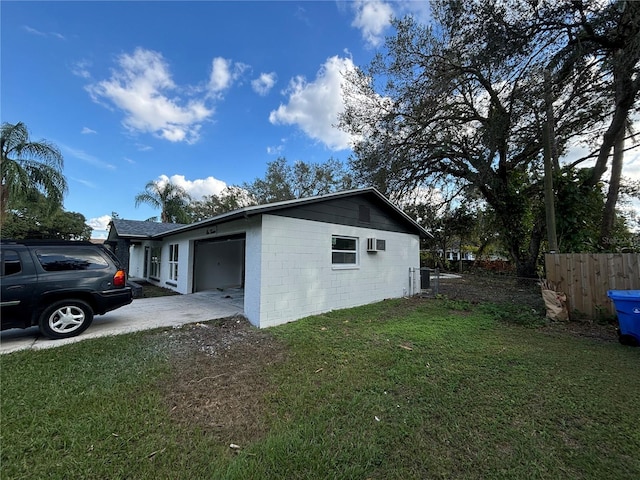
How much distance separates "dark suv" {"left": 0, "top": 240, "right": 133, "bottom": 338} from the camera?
445cm

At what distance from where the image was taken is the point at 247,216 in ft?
18.6

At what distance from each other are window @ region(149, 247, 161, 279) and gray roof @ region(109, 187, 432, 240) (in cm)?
99

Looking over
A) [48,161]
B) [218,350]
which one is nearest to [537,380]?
[218,350]

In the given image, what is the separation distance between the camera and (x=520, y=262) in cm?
1302

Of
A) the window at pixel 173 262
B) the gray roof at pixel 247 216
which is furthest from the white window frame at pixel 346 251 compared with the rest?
the window at pixel 173 262

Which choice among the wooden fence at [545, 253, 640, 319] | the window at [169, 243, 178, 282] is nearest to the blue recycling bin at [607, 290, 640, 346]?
the wooden fence at [545, 253, 640, 319]

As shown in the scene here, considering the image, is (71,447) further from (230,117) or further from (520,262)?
(520,262)

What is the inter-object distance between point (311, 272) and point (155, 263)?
11071mm


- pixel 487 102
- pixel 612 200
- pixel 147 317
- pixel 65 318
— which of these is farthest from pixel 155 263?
pixel 612 200

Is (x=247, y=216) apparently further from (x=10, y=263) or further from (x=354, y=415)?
(x=354, y=415)

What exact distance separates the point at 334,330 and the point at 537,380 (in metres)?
3.33

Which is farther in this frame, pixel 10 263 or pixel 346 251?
pixel 346 251

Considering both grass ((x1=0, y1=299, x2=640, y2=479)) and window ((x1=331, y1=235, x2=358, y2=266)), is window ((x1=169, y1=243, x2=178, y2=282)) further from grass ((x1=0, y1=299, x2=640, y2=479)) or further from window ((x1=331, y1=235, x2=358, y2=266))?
window ((x1=331, y1=235, x2=358, y2=266))

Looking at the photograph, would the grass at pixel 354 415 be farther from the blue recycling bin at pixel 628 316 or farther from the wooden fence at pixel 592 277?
the wooden fence at pixel 592 277
